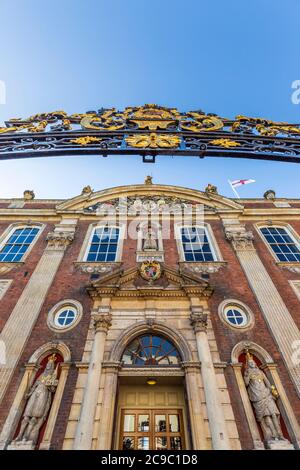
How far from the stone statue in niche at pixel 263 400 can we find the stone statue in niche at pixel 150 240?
5.88m

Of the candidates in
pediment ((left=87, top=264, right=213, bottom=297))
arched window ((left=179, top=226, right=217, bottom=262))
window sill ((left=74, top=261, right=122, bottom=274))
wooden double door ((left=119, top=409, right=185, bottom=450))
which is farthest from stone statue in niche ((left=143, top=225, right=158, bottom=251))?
wooden double door ((left=119, top=409, right=185, bottom=450))

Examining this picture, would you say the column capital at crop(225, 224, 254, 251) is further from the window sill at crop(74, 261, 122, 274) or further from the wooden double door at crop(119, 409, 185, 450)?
the wooden double door at crop(119, 409, 185, 450)

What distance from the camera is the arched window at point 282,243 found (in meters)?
12.2

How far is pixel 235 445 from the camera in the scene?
6594mm

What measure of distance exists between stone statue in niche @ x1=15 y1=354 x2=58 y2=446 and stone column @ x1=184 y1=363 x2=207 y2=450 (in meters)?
3.61

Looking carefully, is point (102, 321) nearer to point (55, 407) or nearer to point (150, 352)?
point (150, 352)

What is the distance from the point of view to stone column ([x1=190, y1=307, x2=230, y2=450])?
6484mm

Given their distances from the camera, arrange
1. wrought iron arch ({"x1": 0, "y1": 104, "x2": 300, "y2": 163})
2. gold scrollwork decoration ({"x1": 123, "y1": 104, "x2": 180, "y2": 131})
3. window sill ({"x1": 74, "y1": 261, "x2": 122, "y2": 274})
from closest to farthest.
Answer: wrought iron arch ({"x1": 0, "y1": 104, "x2": 300, "y2": 163})
gold scrollwork decoration ({"x1": 123, "y1": 104, "x2": 180, "y2": 131})
window sill ({"x1": 74, "y1": 261, "x2": 122, "y2": 274})

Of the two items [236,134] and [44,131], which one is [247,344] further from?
[44,131]

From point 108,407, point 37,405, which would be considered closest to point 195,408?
point 108,407

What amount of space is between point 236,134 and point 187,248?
8.11m
